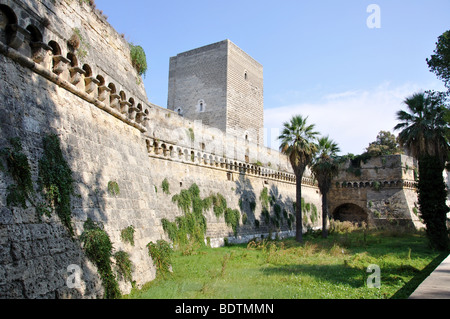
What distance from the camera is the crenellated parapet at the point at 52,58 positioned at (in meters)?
5.24

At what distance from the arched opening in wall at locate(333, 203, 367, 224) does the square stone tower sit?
12270 millimetres

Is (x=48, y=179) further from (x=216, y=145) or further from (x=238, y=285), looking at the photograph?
(x=216, y=145)

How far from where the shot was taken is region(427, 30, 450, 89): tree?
15.1m

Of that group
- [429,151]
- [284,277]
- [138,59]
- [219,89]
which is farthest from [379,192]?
[138,59]

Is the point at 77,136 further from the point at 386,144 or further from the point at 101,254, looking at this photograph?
the point at 386,144

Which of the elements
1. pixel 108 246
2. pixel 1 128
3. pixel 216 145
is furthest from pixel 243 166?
pixel 1 128

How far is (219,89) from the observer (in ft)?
82.2

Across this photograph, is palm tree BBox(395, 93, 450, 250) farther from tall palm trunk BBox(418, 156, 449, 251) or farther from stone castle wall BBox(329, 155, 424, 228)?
stone castle wall BBox(329, 155, 424, 228)

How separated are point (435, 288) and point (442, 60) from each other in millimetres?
14120

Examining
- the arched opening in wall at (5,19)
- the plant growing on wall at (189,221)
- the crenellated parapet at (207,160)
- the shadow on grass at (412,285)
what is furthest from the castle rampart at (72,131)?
the shadow on grass at (412,285)

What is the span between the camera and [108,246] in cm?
587
